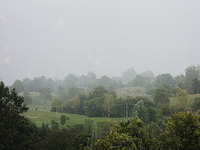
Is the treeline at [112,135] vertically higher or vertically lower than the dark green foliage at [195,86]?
lower

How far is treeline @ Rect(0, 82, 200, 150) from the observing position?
16.1m

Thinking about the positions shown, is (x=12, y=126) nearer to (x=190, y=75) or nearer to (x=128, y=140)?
(x=128, y=140)

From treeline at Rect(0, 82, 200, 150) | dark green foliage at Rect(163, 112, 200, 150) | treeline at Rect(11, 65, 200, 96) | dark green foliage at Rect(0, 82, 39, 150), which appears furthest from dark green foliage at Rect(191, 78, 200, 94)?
dark green foliage at Rect(0, 82, 39, 150)

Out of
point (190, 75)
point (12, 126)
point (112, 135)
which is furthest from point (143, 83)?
point (112, 135)

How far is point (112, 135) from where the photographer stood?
16.6 metres

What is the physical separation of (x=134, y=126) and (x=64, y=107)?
71.0 meters

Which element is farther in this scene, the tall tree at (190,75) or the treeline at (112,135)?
the tall tree at (190,75)

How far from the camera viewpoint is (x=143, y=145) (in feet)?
56.0

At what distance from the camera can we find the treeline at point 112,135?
16094 mm

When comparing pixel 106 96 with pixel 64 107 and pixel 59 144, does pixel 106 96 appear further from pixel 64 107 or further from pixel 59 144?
pixel 59 144

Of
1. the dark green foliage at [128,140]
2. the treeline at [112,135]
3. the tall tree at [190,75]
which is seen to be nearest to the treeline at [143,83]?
the tall tree at [190,75]

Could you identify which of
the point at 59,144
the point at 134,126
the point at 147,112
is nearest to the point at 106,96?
the point at 147,112

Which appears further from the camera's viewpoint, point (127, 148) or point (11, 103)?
point (11, 103)

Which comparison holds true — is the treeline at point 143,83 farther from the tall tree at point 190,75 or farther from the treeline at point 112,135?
the treeline at point 112,135
